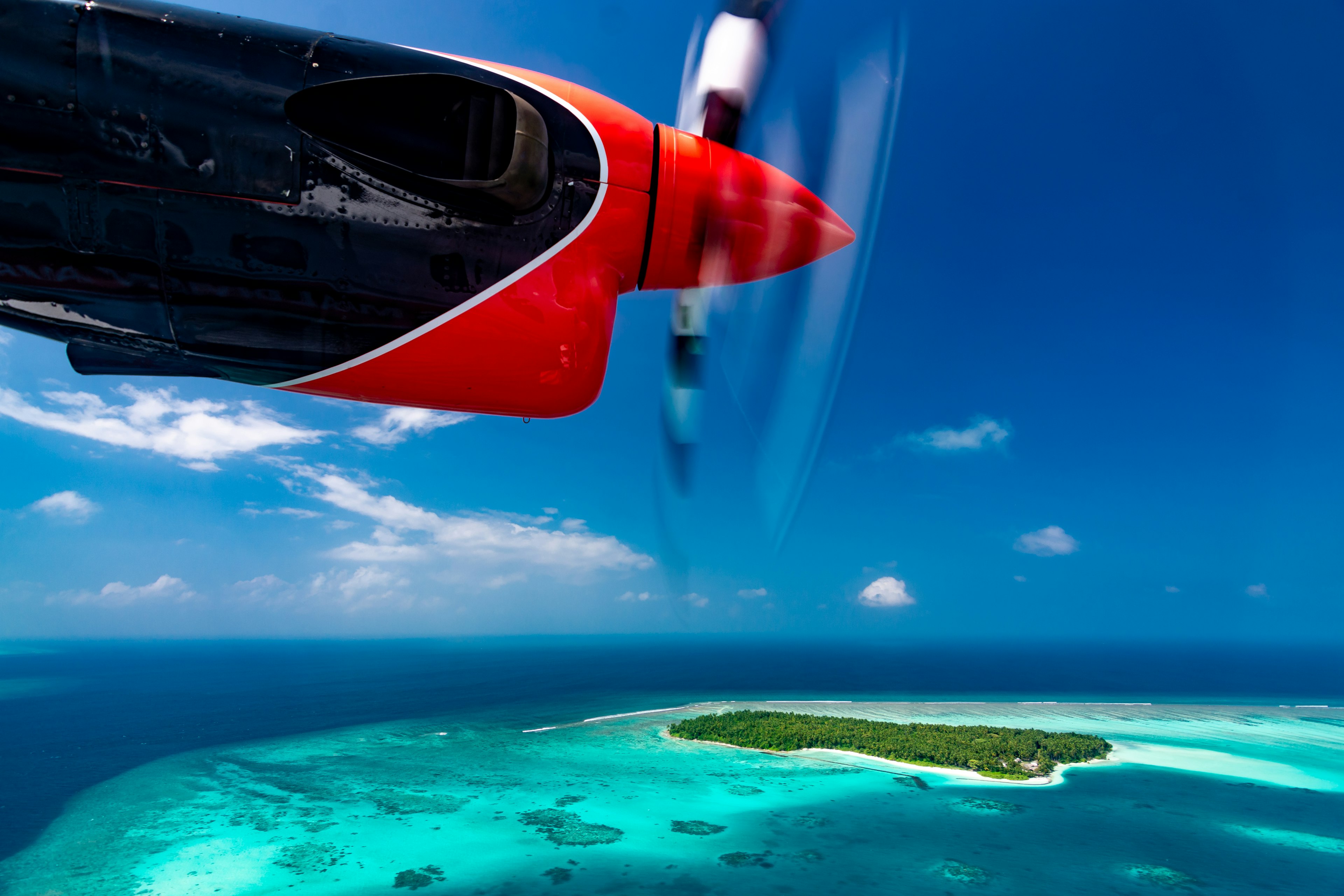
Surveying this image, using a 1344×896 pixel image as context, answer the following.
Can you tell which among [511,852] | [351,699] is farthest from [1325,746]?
[351,699]

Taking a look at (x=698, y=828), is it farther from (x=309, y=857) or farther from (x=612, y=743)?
(x=309, y=857)

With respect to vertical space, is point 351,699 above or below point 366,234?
below

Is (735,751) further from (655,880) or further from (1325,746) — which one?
(1325,746)

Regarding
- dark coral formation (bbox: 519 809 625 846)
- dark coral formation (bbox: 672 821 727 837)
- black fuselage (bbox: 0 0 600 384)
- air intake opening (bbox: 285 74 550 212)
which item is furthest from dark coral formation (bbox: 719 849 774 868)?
air intake opening (bbox: 285 74 550 212)

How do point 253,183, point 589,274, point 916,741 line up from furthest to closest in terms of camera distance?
point 916,741
point 589,274
point 253,183

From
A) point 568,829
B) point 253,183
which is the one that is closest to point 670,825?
point 568,829

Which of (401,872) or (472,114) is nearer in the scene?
(472,114)

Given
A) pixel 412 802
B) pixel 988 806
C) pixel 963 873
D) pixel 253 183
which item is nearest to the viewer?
pixel 253 183
